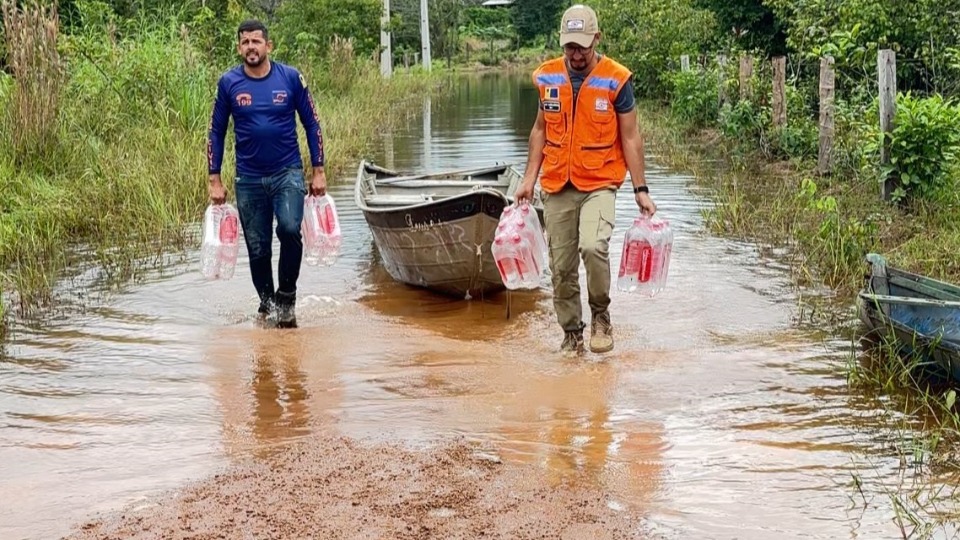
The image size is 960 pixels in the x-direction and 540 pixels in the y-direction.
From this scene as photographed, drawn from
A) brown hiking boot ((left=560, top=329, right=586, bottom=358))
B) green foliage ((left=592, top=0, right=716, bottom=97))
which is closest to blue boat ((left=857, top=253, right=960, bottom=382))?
brown hiking boot ((left=560, top=329, right=586, bottom=358))

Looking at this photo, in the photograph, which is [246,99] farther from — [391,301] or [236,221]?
[391,301]

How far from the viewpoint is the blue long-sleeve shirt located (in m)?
7.11

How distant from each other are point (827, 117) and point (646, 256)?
680 cm

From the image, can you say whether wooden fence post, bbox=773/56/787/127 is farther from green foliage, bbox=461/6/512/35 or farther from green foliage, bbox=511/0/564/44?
green foliage, bbox=461/6/512/35

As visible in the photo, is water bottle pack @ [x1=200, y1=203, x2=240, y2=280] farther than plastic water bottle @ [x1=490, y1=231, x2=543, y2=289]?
Yes

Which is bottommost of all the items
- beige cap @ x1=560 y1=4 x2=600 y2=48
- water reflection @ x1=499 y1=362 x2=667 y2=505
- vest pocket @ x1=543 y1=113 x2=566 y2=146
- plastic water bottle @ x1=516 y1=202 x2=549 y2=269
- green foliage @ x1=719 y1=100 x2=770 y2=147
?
water reflection @ x1=499 y1=362 x2=667 y2=505

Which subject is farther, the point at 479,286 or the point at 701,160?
the point at 701,160

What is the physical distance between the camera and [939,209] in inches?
378

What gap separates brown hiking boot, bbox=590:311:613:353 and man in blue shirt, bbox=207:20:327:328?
2.04 meters

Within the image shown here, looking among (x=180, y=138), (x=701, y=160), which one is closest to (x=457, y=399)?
(x=180, y=138)

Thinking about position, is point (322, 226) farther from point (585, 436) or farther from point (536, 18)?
point (536, 18)

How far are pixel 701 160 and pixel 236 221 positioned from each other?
10.1m

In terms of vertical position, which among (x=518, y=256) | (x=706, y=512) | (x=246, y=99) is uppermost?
(x=246, y=99)

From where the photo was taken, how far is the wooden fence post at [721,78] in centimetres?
1850
